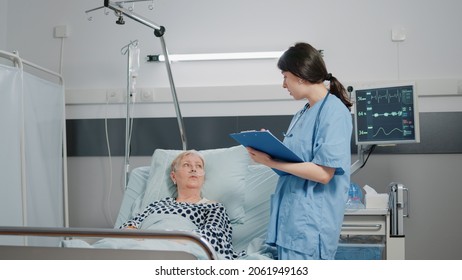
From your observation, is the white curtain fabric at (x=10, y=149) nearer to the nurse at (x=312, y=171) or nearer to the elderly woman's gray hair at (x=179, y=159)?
the elderly woman's gray hair at (x=179, y=159)

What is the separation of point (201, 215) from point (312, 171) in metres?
0.69

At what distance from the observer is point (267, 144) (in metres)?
2.12

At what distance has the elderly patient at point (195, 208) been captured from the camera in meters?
2.39

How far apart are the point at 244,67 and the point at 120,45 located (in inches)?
35.9

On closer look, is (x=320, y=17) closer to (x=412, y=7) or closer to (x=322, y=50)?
(x=322, y=50)

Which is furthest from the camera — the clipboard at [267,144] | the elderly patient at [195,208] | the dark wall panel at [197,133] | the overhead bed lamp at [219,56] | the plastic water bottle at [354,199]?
the overhead bed lamp at [219,56]

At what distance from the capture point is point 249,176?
9.50ft

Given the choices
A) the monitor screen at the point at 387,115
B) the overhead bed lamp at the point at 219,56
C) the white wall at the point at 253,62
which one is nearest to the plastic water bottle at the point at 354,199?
the monitor screen at the point at 387,115

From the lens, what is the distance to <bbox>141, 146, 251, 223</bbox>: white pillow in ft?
9.07

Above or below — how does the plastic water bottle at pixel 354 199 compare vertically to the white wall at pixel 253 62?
below

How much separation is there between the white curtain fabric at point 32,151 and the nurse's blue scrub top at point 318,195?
5.18ft

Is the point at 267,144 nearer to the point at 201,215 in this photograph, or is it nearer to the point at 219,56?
the point at 201,215

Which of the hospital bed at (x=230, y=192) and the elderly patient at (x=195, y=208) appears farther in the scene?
the hospital bed at (x=230, y=192)
